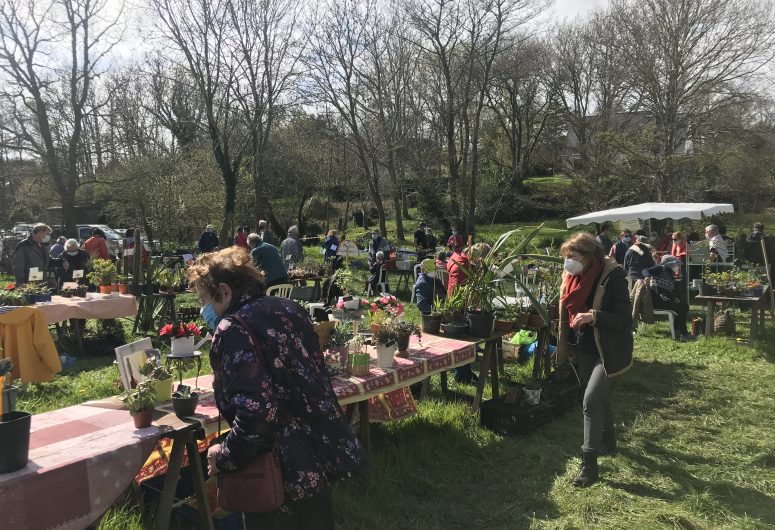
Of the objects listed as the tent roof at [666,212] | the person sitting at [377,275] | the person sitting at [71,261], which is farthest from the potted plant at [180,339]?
the tent roof at [666,212]

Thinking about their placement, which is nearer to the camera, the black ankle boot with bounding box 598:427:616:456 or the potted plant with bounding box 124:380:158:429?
the potted plant with bounding box 124:380:158:429

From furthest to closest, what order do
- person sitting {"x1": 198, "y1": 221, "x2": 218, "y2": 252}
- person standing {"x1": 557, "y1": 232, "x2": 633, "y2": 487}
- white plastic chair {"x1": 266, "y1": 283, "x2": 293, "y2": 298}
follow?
person sitting {"x1": 198, "y1": 221, "x2": 218, "y2": 252}
white plastic chair {"x1": 266, "y1": 283, "x2": 293, "y2": 298}
person standing {"x1": 557, "y1": 232, "x2": 633, "y2": 487}

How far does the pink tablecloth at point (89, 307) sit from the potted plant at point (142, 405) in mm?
4218

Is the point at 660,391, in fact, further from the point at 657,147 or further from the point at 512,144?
the point at 512,144

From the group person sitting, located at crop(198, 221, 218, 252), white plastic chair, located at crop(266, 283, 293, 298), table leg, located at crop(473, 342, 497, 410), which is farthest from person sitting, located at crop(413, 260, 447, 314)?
person sitting, located at crop(198, 221, 218, 252)

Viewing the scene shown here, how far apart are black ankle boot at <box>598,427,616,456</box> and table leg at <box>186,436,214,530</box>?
9.44 ft

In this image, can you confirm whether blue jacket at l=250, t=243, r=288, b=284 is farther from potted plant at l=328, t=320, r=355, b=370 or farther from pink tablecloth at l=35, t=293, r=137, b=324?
potted plant at l=328, t=320, r=355, b=370

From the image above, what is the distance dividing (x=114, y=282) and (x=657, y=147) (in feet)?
55.4

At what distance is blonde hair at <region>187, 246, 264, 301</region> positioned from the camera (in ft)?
6.48

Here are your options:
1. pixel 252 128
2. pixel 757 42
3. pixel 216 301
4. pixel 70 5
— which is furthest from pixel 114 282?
pixel 757 42

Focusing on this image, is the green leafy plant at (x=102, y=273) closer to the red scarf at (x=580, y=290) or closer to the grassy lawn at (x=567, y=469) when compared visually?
the grassy lawn at (x=567, y=469)

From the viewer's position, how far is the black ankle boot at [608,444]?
4.21 meters

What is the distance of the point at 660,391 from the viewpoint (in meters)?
5.92

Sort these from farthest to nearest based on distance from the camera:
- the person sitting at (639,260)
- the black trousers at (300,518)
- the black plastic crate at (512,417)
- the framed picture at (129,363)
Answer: the person sitting at (639,260) < the black plastic crate at (512,417) < the framed picture at (129,363) < the black trousers at (300,518)
